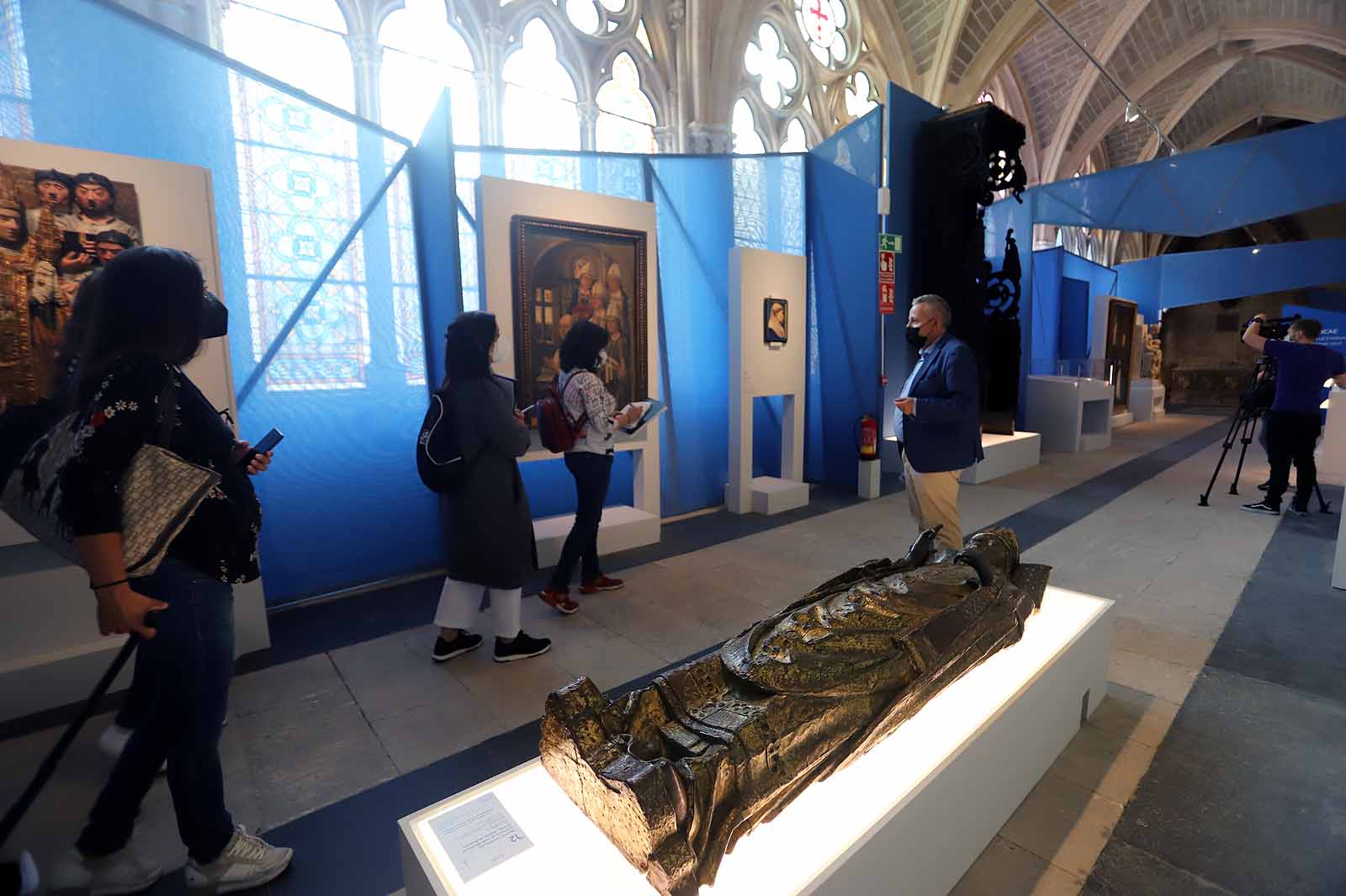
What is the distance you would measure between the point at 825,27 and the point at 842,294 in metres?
9.46

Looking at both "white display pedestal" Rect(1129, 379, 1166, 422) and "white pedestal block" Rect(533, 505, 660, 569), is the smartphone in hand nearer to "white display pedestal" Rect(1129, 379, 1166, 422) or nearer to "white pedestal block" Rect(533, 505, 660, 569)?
"white pedestal block" Rect(533, 505, 660, 569)

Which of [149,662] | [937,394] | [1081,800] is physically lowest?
[1081,800]

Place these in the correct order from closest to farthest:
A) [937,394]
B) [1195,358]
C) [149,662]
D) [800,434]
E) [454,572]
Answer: [149,662], [454,572], [937,394], [800,434], [1195,358]

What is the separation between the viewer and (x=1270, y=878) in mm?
1900

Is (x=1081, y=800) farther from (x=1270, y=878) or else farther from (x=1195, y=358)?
(x=1195, y=358)

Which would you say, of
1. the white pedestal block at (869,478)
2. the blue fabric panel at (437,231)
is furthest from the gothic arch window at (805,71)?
the blue fabric panel at (437,231)

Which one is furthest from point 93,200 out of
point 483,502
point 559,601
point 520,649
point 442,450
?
point 559,601

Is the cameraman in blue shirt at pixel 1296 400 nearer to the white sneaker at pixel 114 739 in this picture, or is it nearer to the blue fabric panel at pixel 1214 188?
the blue fabric panel at pixel 1214 188

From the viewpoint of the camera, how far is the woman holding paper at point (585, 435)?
3920 mm

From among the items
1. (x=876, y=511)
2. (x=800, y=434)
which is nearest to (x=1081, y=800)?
(x=876, y=511)

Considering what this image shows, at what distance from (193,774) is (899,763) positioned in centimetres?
192

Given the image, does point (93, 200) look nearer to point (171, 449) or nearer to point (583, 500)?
point (171, 449)

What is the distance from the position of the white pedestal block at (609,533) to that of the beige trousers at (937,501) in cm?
238

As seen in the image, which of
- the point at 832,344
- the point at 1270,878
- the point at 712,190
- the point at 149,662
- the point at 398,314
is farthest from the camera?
the point at 832,344
